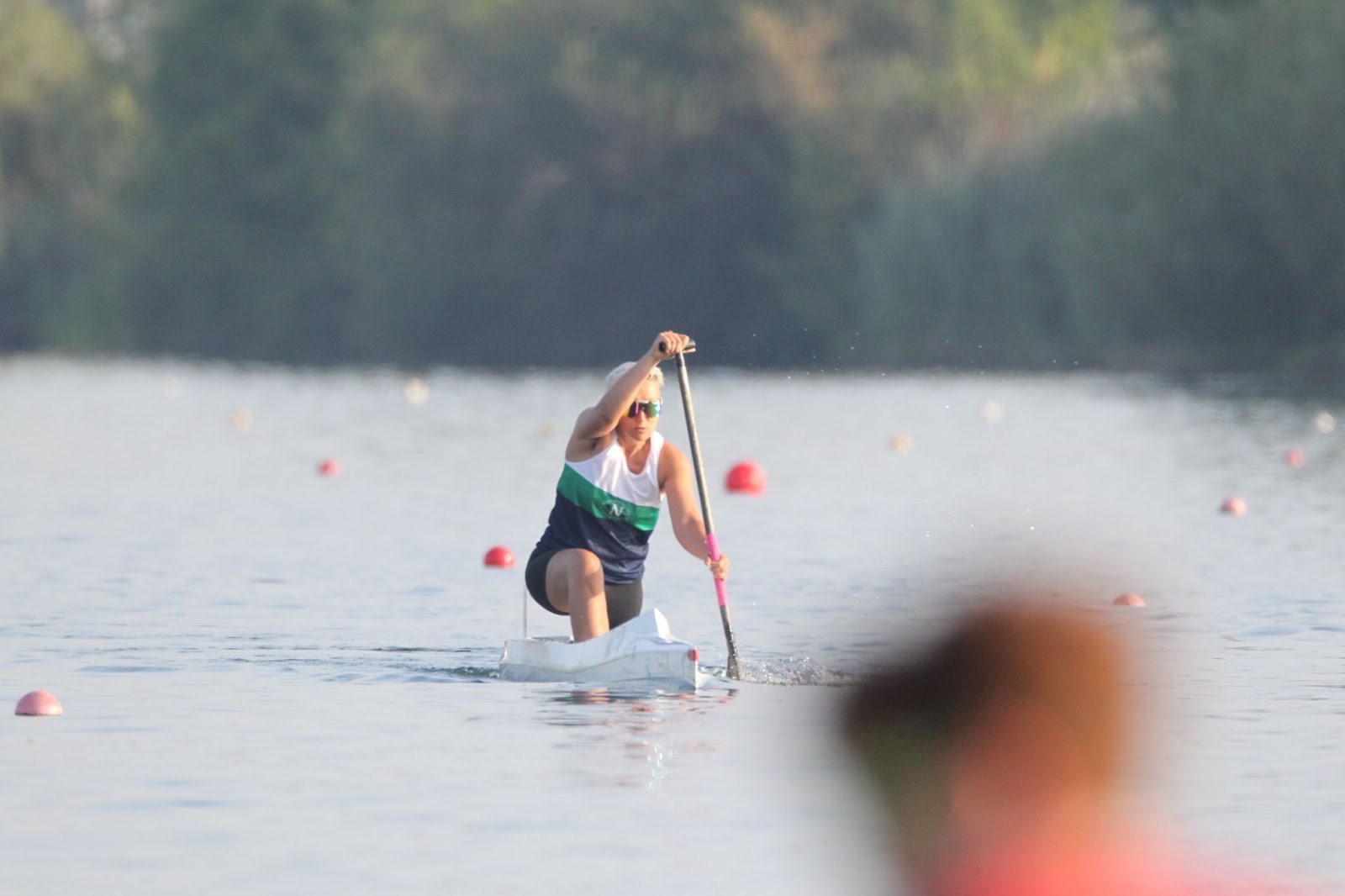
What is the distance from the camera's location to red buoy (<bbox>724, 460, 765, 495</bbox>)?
2420 centimetres

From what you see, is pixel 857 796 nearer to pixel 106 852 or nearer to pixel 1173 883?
pixel 1173 883

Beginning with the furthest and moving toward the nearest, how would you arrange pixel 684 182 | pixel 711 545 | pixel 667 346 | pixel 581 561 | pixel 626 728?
pixel 684 182
pixel 711 545
pixel 581 561
pixel 667 346
pixel 626 728

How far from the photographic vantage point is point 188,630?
14305 millimetres

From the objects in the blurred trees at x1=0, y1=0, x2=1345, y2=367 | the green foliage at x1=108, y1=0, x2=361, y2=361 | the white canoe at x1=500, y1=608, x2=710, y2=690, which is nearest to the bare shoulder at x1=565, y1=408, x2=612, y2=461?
the white canoe at x1=500, y1=608, x2=710, y2=690

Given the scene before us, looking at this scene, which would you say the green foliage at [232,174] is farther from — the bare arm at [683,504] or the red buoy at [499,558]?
the bare arm at [683,504]

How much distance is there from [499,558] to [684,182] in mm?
50996

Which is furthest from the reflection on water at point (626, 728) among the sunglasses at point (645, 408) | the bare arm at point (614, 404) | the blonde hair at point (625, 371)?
the blonde hair at point (625, 371)

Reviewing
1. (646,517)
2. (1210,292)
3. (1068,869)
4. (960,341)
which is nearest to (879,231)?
(960,341)

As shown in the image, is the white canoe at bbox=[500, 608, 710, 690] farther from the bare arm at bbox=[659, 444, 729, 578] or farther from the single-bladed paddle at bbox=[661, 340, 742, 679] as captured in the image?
the bare arm at bbox=[659, 444, 729, 578]

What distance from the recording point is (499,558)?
58.7ft

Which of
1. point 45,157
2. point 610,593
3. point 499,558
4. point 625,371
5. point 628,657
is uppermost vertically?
point 45,157

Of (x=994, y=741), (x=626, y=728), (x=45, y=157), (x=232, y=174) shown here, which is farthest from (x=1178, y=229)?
(x=45, y=157)

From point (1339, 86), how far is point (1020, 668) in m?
32.4

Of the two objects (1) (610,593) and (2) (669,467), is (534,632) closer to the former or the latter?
(1) (610,593)
